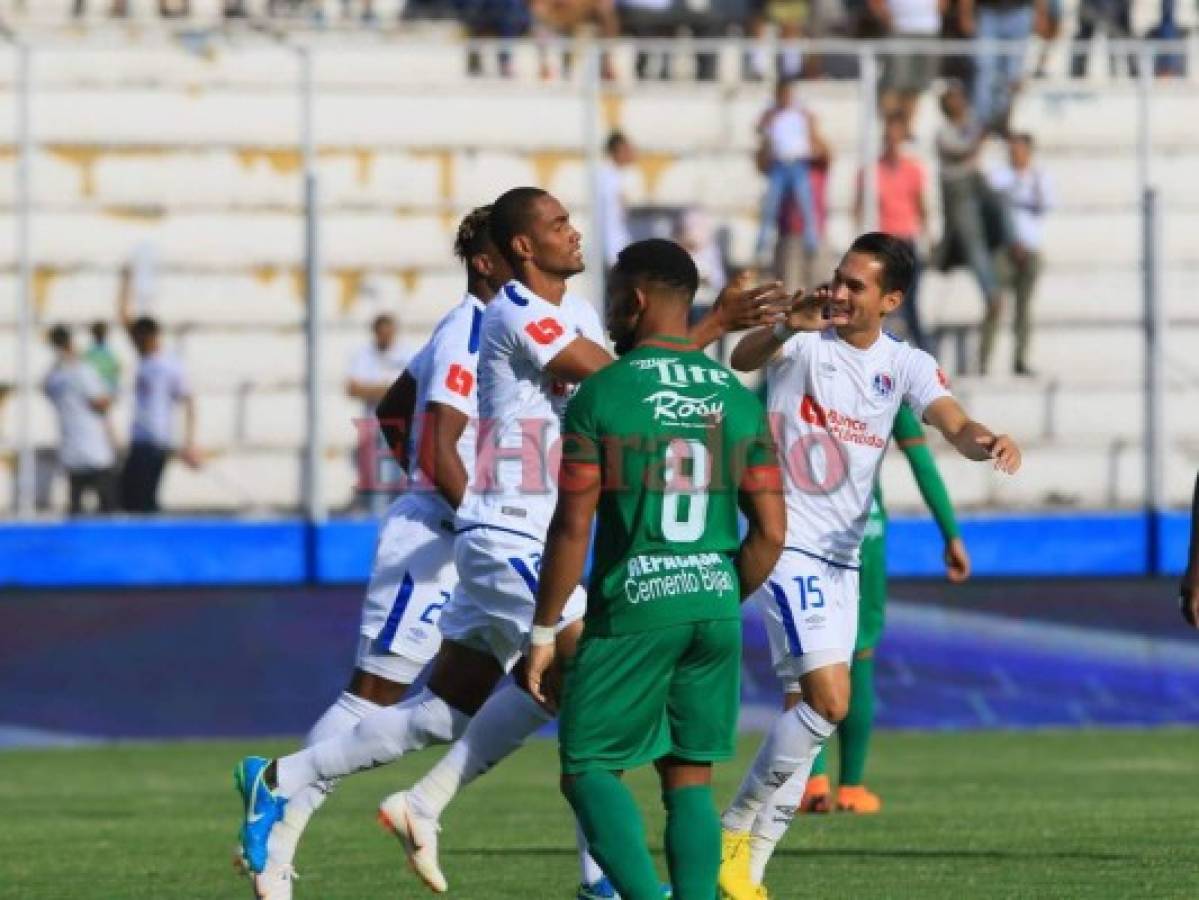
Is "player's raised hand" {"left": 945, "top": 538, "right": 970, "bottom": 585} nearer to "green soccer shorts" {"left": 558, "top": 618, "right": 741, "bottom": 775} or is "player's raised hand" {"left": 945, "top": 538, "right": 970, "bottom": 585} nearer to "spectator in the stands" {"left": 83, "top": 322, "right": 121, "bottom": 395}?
"green soccer shorts" {"left": 558, "top": 618, "right": 741, "bottom": 775}

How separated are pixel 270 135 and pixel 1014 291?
601 centimetres

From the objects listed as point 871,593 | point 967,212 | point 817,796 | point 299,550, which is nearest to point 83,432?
point 299,550

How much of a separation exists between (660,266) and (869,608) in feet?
18.7

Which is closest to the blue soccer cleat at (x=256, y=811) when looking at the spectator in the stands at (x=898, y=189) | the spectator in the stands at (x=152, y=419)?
the spectator in the stands at (x=152, y=419)

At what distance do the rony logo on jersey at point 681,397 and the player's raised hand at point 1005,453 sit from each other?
5.36 ft

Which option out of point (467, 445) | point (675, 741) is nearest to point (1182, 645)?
point (467, 445)

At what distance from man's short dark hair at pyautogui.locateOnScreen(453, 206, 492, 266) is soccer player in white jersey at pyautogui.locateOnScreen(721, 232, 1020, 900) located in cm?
97

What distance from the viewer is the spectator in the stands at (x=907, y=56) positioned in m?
21.8

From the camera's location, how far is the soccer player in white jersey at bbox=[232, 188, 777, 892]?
29.5ft

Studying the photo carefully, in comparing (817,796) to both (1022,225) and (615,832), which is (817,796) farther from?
(1022,225)

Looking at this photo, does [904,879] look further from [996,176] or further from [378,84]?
[378,84]

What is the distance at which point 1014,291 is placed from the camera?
21.7m

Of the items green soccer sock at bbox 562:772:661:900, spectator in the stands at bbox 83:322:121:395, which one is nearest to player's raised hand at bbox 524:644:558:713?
green soccer sock at bbox 562:772:661:900

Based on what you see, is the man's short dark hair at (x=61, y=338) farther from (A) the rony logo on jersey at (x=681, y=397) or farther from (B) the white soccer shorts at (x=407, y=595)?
(A) the rony logo on jersey at (x=681, y=397)
